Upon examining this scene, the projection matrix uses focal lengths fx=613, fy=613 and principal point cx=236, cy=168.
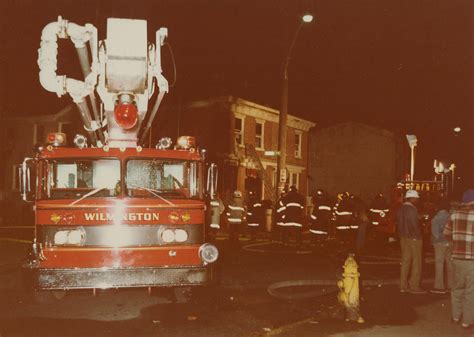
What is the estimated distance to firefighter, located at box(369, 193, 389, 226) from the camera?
59.4 ft

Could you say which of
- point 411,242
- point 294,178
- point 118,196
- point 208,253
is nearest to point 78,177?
point 118,196

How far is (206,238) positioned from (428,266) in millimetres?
7472

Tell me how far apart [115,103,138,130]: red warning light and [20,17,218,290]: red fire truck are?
12 mm

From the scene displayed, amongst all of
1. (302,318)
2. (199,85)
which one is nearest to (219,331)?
(302,318)

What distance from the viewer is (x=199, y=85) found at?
31.2 m

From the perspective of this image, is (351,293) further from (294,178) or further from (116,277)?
(294,178)

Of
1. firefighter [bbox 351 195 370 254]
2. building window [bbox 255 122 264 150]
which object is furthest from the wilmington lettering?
building window [bbox 255 122 264 150]

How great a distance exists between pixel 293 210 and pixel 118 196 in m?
9.37

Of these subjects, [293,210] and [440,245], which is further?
[293,210]

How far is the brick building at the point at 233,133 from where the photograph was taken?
2872 cm

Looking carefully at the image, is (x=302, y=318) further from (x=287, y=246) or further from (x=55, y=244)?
(x=287, y=246)

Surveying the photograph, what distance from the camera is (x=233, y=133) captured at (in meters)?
28.9

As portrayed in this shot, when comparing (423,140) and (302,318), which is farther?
(423,140)

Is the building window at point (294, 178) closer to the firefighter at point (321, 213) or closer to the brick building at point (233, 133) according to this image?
the brick building at point (233, 133)
